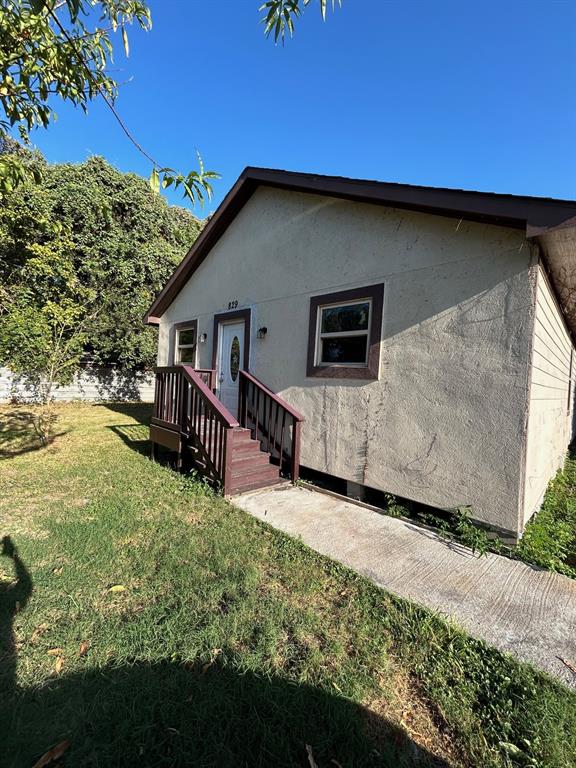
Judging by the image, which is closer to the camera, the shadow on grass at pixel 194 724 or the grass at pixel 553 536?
the shadow on grass at pixel 194 724

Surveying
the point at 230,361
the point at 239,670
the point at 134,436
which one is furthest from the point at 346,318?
the point at 134,436

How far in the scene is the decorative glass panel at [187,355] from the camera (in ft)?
27.7

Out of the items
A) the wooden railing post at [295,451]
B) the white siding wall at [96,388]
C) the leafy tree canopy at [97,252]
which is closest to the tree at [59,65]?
the wooden railing post at [295,451]

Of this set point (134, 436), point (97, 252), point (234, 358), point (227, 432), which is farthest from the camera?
point (97, 252)

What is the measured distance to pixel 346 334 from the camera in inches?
188

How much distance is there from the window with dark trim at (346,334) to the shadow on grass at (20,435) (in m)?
5.62

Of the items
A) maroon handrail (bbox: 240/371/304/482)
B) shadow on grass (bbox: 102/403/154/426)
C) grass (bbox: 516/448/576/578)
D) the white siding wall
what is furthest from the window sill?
the white siding wall

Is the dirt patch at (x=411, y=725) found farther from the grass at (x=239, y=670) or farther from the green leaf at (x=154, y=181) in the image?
the green leaf at (x=154, y=181)

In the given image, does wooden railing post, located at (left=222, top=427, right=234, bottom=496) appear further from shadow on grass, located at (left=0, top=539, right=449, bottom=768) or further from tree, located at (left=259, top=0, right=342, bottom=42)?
tree, located at (left=259, top=0, right=342, bottom=42)

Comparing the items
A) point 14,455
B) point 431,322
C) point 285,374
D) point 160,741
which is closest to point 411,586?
point 160,741

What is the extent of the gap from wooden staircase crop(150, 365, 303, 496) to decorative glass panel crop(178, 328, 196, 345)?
223 cm

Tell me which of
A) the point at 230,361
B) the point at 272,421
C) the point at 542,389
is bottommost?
the point at 272,421

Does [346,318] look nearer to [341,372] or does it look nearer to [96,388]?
[341,372]

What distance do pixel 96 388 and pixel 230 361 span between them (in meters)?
10.6
